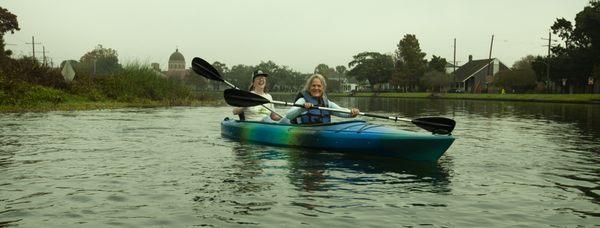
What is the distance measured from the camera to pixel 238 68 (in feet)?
541

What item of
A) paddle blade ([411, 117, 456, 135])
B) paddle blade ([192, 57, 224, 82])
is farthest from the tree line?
paddle blade ([411, 117, 456, 135])

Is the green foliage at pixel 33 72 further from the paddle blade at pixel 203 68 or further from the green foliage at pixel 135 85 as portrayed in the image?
the paddle blade at pixel 203 68

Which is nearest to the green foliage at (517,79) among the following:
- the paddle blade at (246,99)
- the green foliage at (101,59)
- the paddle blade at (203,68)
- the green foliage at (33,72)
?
the green foliage at (33,72)

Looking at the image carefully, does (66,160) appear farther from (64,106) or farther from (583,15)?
(583,15)

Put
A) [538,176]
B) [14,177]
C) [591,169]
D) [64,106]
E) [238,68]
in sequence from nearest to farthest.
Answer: [14,177], [538,176], [591,169], [64,106], [238,68]

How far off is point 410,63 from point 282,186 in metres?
77.7

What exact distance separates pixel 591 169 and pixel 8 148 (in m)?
9.93

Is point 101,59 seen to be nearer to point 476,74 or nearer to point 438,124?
point 476,74

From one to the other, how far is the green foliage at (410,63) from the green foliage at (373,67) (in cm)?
946

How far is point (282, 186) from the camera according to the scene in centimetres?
679

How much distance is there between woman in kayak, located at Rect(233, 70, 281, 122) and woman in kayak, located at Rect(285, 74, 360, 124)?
5.88 feet

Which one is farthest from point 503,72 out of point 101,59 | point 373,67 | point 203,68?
point 101,59

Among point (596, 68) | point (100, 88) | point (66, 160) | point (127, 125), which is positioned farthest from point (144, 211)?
point (596, 68)

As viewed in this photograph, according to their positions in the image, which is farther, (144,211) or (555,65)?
(555,65)
